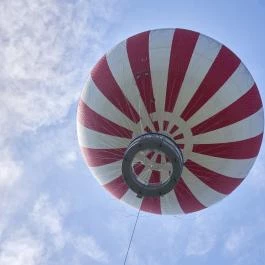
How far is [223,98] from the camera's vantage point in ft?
30.2

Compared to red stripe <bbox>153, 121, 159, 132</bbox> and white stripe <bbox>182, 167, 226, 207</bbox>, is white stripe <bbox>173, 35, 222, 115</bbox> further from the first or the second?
white stripe <bbox>182, 167, 226, 207</bbox>

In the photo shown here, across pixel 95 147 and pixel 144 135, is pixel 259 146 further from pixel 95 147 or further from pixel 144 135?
pixel 95 147

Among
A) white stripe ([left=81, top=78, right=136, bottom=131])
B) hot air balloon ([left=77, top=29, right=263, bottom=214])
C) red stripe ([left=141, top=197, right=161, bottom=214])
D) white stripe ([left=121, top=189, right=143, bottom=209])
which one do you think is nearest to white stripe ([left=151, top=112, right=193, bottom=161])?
hot air balloon ([left=77, top=29, right=263, bottom=214])

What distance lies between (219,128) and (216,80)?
85cm

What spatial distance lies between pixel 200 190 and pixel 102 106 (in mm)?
2459

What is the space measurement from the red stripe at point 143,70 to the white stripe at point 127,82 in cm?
8

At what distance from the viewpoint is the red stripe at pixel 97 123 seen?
9492mm

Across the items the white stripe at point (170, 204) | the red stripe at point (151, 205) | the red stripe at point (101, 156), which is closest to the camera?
the red stripe at point (101, 156)

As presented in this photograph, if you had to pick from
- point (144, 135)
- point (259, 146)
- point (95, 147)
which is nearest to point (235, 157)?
point (259, 146)

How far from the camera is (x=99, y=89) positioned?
9.69m

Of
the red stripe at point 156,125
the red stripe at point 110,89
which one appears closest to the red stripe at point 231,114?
the red stripe at point 156,125

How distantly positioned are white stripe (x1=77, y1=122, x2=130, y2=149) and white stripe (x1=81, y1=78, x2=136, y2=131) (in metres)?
0.32

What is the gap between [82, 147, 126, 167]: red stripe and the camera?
9789mm

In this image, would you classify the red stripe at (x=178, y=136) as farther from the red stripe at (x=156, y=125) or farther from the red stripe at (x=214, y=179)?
the red stripe at (x=214, y=179)
